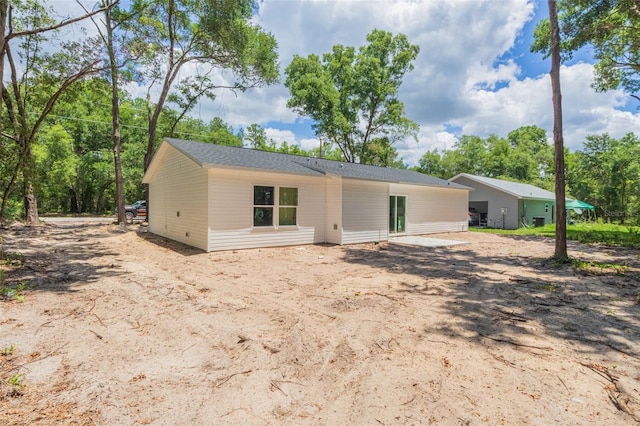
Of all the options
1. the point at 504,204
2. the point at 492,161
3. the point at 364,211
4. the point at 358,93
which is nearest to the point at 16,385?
the point at 364,211

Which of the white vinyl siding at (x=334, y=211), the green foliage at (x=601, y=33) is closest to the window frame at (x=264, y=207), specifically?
the white vinyl siding at (x=334, y=211)

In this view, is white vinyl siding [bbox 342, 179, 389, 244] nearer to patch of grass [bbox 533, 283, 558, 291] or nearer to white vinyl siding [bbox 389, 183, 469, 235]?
white vinyl siding [bbox 389, 183, 469, 235]

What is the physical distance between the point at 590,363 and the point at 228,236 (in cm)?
857

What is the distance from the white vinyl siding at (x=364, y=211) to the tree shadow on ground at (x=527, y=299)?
2.43 meters

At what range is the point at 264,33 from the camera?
17.7 m

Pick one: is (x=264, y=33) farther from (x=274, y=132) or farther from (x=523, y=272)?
(x=274, y=132)

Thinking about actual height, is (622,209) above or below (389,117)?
below

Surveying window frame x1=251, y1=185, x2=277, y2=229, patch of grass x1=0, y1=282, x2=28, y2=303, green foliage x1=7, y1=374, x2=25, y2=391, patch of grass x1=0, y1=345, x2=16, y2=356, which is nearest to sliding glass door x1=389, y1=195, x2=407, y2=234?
window frame x1=251, y1=185, x2=277, y2=229

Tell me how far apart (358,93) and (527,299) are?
2514 centimetres

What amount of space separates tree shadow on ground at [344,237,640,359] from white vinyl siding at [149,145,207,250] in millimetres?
4991

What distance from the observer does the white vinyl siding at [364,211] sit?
1138cm

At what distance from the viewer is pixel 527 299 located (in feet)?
17.1

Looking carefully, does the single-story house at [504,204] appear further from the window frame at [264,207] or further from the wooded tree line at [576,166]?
the window frame at [264,207]

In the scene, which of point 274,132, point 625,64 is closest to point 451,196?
point 625,64
